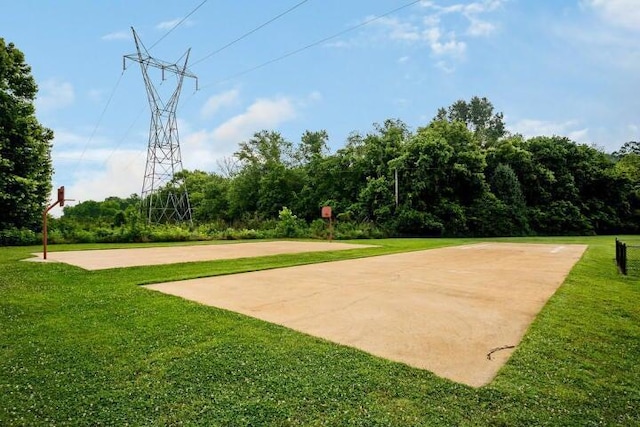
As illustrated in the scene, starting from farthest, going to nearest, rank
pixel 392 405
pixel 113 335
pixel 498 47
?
pixel 498 47 → pixel 113 335 → pixel 392 405

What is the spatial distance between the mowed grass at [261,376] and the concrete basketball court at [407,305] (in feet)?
0.69

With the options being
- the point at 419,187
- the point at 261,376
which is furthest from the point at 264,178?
the point at 261,376

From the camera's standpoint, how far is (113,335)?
11.1 ft

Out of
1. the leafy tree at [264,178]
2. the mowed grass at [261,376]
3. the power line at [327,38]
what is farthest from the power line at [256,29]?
the leafy tree at [264,178]

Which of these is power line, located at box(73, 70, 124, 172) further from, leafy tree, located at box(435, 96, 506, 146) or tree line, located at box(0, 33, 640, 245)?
leafy tree, located at box(435, 96, 506, 146)

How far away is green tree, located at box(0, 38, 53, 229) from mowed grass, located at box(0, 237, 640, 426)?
47.6 ft

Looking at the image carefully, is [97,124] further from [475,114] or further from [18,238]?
[475,114]

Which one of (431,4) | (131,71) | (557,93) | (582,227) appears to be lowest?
(582,227)

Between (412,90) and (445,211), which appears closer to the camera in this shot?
(412,90)

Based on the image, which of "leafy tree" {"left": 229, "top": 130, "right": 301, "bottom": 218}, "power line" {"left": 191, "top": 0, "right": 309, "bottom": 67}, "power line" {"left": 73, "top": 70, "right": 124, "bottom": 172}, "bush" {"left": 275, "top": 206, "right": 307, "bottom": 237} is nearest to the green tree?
"power line" {"left": 73, "top": 70, "right": 124, "bottom": 172}

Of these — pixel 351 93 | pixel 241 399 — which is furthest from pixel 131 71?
pixel 241 399

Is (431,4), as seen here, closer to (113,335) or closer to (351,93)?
(113,335)

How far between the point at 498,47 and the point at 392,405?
12.8m

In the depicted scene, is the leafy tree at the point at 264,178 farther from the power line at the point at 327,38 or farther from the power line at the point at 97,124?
the power line at the point at 327,38
